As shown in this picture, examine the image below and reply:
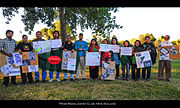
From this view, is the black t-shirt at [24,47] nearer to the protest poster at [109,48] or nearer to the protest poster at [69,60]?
the protest poster at [69,60]

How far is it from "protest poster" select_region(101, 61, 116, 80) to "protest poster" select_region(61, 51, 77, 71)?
1395mm

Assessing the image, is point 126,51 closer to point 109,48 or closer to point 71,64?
point 109,48

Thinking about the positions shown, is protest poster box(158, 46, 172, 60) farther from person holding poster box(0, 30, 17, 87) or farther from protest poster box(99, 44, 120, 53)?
person holding poster box(0, 30, 17, 87)

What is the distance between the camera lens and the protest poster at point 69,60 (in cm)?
509

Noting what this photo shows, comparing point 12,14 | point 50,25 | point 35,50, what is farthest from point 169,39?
point 12,14

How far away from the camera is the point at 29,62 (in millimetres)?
4781

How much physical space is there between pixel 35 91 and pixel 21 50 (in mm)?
1943

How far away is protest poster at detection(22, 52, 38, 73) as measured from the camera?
4.71 metres

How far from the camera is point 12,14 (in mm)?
7879

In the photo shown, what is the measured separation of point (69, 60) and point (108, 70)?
6.08 feet

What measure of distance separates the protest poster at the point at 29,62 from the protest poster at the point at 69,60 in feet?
3.81
